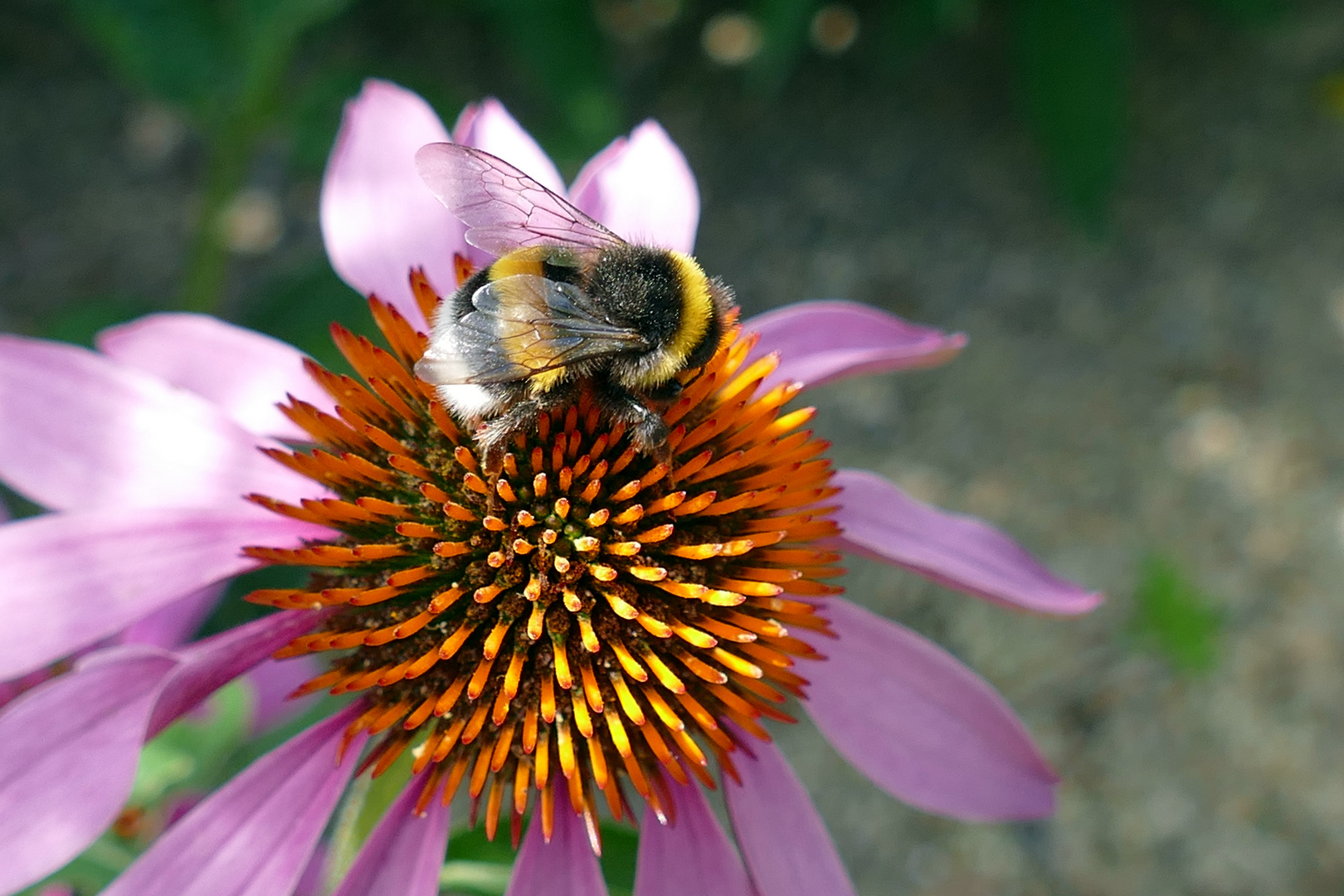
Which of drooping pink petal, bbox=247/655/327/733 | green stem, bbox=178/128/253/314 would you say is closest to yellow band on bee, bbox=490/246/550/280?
drooping pink petal, bbox=247/655/327/733

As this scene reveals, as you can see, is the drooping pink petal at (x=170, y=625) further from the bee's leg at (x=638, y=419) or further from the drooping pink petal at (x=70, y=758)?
the bee's leg at (x=638, y=419)

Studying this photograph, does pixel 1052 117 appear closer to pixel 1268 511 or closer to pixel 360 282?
pixel 1268 511

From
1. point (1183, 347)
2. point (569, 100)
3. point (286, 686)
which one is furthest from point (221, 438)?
point (1183, 347)

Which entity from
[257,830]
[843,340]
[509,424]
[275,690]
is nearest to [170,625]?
[275,690]

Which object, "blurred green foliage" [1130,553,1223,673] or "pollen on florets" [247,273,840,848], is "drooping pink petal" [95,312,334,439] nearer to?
"pollen on florets" [247,273,840,848]

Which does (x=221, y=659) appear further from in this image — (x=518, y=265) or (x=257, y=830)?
(x=518, y=265)

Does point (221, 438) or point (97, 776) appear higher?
point (221, 438)
